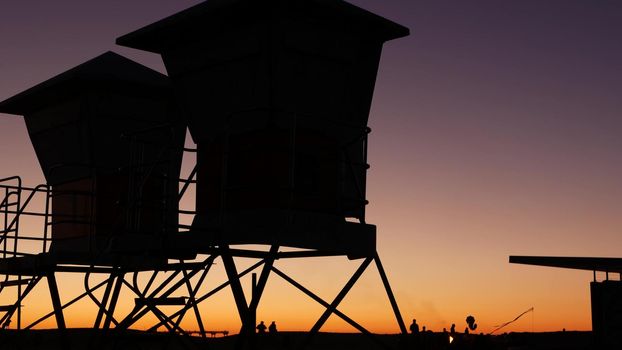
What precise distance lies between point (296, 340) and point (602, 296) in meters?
24.3

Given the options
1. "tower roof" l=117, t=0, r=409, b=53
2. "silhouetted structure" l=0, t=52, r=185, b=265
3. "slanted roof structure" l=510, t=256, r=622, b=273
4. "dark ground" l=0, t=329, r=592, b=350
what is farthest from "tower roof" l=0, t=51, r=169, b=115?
"slanted roof structure" l=510, t=256, r=622, b=273

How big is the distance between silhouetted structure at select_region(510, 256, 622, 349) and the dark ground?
2.55ft

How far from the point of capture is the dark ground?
14816mm

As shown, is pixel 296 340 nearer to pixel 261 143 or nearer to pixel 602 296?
pixel 602 296

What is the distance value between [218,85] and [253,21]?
1272 mm

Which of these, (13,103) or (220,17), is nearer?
(220,17)

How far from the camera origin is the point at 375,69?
596 inches

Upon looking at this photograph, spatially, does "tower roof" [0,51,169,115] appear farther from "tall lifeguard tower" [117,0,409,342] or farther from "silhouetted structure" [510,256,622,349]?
"silhouetted structure" [510,256,622,349]

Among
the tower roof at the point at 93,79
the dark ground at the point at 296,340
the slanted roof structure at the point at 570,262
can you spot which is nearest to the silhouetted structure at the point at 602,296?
the slanted roof structure at the point at 570,262

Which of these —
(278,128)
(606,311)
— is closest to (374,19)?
(278,128)

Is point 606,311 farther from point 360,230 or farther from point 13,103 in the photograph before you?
point 13,103

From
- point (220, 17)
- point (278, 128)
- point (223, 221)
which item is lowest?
point (223, 221)

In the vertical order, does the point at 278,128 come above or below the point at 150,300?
above

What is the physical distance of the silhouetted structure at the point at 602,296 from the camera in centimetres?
2264
